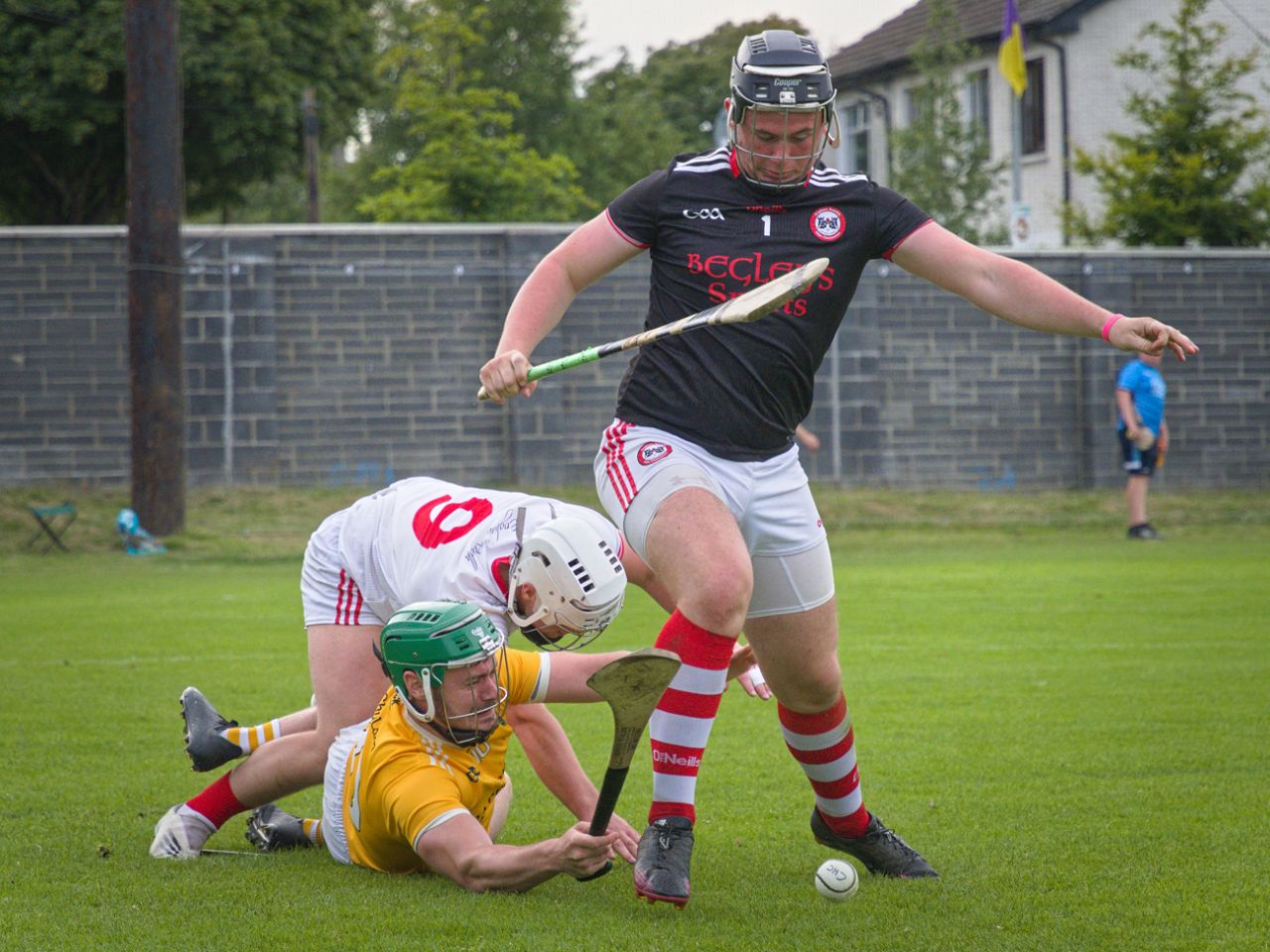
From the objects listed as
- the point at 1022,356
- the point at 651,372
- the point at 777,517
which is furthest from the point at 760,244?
the point at 1022,356

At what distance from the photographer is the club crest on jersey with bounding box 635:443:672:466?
4449 millimetres

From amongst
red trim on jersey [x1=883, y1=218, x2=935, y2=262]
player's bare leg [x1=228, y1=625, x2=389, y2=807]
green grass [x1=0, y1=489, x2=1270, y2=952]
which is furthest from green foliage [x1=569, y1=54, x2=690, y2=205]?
red trim on jersey [x1=883, y1=218, x2=935, y2=262]

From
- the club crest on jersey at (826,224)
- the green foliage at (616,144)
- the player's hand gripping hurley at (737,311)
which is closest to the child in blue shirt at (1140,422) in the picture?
the club crest on jersey at (826,224)

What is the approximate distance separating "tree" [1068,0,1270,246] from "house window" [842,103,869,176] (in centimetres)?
1496

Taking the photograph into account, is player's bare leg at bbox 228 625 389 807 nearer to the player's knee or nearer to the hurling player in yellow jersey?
the hurling player in yellow jersey

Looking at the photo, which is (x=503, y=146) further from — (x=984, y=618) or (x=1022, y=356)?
(x=984, y=618)

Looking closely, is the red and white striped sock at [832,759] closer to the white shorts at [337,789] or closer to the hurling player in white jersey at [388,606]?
the hurling player in white jersey at [388,606]

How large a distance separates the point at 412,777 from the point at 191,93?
2386 centimetres

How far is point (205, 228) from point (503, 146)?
1176 cm

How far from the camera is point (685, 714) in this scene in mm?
4250

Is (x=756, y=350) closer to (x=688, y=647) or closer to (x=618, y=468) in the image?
(x=618, y=468)

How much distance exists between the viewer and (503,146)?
29062 mm

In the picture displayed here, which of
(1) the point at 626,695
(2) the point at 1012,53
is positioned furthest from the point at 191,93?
(1) the point at 626,695

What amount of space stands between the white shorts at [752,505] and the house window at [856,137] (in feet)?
113
